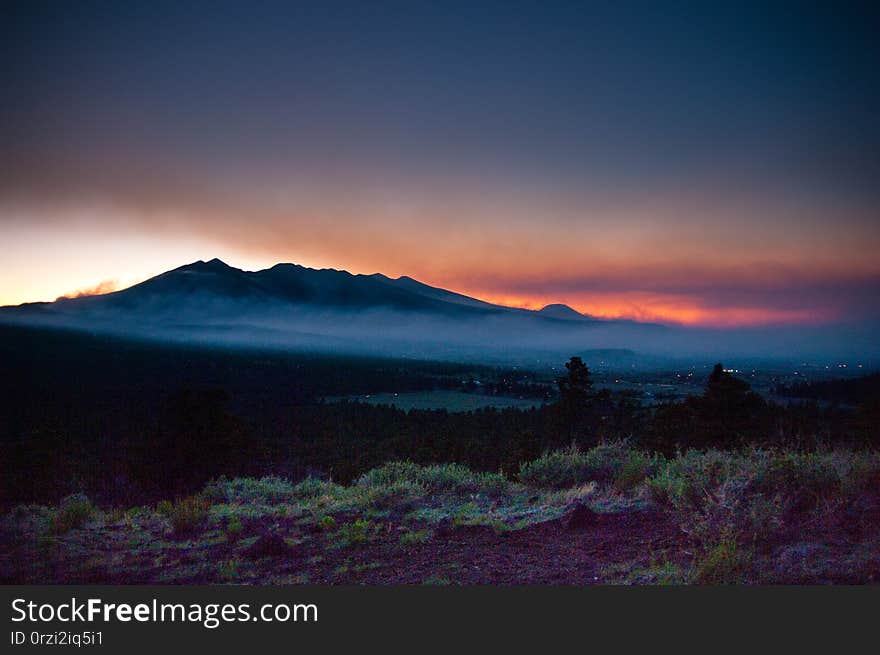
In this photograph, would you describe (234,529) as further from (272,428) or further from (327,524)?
(272,428)

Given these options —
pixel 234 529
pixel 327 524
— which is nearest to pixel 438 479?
pixel 327 524

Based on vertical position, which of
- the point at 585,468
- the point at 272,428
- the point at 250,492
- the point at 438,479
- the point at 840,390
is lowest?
the point at 272,428

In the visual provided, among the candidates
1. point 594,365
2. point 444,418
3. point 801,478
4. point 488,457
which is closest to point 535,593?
point 801,478

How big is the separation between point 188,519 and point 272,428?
56.0 m

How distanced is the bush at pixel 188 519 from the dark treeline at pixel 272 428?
705 cm

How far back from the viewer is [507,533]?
18.4ft

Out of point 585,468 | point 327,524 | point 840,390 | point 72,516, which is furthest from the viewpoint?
point 840,390

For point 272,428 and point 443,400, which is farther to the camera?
point 443,400

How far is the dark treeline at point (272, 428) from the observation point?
22.8 m

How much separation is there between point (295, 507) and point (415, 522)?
1.70 meters

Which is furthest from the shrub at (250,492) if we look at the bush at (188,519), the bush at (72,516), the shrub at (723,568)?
the shrub at (723,568)

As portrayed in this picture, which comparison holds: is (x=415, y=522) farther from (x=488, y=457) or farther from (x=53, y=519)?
(x=488, y=457)

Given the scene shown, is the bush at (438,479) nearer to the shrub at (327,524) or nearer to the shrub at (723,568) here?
the shrub at (327,524)

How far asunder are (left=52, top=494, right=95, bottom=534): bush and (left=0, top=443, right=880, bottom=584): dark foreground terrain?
0.02 m
